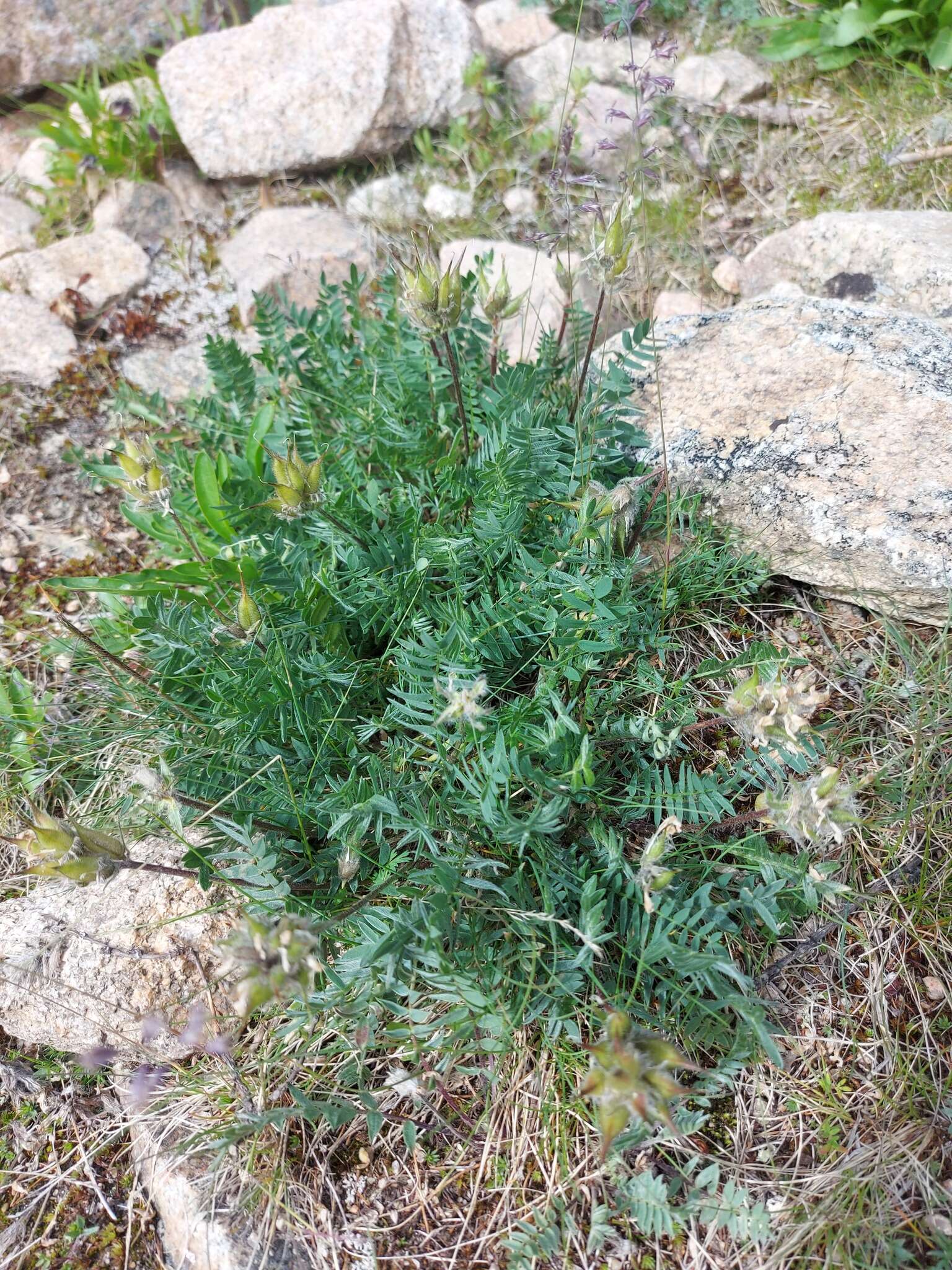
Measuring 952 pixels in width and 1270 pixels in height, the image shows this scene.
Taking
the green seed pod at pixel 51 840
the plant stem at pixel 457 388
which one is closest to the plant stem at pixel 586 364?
the plant stem at pixel 457 388

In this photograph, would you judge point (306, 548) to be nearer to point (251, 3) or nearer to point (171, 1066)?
point (171, 1066)

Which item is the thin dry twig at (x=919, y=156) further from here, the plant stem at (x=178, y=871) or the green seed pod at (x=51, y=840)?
the green seed pod at (x=51, y=840)

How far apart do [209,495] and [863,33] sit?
352 cm

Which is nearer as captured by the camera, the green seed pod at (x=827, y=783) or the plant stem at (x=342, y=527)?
the green seed pod at (x=827, y=783)

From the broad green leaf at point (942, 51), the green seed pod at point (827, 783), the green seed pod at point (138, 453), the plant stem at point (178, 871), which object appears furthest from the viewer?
the broad green leaf at point (942, 51)

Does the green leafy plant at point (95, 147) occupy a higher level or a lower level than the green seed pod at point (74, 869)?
higher

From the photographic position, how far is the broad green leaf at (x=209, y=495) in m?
2.67

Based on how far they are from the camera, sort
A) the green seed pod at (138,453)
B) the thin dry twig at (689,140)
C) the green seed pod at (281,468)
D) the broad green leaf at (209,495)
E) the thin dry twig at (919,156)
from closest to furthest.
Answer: the green seed pod at (281,468)
the green seed pod at (138,453)
the broad green leaf at (209,495)
the thin dry twig at (919,156)
the thin dry twig at (689,140)

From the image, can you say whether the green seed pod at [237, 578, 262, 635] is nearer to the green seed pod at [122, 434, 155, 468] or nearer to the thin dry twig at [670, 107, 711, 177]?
the green seed pod at [122, 434, 155, 468]

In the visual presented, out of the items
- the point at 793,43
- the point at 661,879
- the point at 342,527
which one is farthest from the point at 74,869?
the point at 793,43

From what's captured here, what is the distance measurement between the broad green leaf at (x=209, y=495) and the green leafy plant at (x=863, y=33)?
3.35 meters

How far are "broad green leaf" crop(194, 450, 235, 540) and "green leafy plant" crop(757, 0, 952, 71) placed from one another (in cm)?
335

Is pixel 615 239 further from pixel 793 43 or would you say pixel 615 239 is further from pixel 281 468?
pixel 793 43

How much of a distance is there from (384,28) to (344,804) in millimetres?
3862
